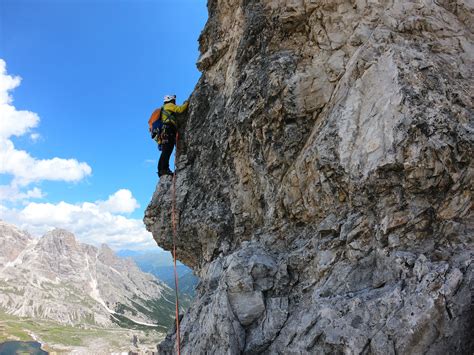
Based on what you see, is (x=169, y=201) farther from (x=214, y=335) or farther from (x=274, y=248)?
(x=214, y=335)

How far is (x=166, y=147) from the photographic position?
15430mm

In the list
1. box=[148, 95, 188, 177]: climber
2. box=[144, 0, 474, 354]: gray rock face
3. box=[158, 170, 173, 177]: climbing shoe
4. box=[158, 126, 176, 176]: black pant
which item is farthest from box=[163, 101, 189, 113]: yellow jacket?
box=[144, 0, 474, 354]: gray rock face

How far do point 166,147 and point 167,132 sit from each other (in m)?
0.68

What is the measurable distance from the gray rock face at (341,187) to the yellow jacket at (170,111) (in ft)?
10.4

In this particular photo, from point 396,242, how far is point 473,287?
144 cm

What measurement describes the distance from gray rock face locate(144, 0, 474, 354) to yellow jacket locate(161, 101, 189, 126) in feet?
10.4

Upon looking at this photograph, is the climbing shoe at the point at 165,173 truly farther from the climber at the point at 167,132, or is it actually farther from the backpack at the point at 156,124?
the backpack at the point at 156,124

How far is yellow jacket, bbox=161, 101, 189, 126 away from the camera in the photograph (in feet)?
50.7

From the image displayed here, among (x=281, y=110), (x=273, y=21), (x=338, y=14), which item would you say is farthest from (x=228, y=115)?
(x=338, y=14)

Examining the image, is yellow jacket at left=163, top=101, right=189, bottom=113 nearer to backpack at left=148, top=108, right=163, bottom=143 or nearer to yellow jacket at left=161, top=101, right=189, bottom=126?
yellow jacket at left=161, top=101, right=189, bottom=126

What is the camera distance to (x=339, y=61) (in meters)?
10.1

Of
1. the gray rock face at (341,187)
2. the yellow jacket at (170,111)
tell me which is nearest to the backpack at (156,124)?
the yellow jacket at (170,111)

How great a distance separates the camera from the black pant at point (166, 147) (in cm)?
1534

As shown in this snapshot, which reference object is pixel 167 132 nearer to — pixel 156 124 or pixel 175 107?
pixel 156 124
